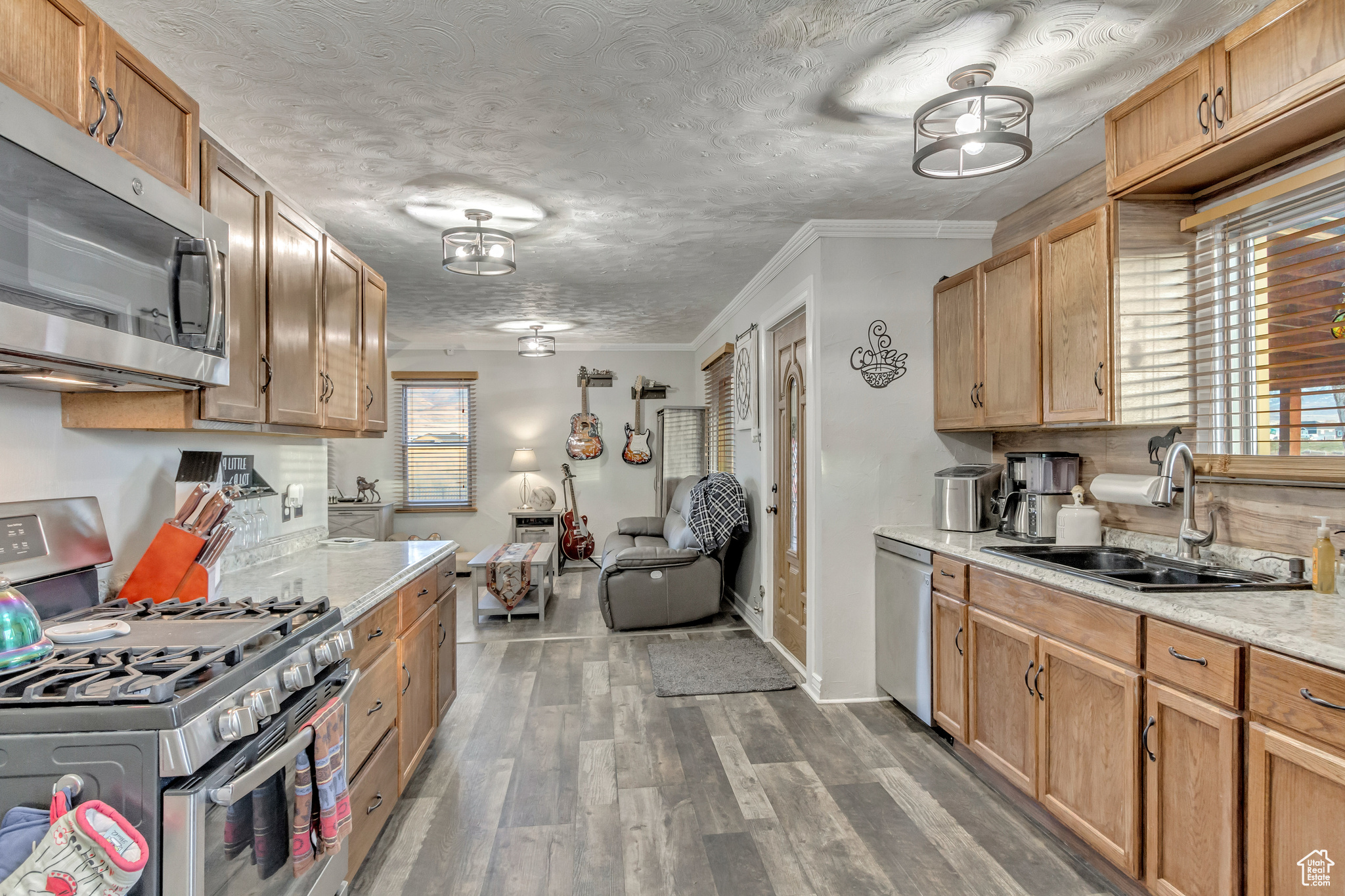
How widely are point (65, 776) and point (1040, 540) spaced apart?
10.0 ft

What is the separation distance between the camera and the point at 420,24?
6.08 feet

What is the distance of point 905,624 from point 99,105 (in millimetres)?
3257

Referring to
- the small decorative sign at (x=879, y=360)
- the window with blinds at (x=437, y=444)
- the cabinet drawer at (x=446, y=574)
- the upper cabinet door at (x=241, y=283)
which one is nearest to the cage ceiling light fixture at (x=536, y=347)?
the window with blinds at (x=437, y=444)

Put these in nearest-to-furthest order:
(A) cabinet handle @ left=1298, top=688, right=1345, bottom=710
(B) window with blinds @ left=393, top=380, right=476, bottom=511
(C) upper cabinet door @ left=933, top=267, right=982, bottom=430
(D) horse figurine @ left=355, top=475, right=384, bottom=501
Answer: (A) cabinet handle @ left=1298, top=688, right=1345, bottom=710 → (C) upper cabinet door @ left=933, top=267, right=982, bottom=430 → (D) horse figurine @ left=355, top=475, right=384, bottom=501 → (B) window with blinds @ left=393, top=380, right=476, bottom=511

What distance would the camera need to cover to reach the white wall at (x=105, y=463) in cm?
169

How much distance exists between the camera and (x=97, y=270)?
1.37 m

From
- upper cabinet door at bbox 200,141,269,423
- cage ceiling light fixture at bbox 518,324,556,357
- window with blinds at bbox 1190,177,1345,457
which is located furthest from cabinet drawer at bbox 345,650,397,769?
cage ceiling light fixture at bbox 518,324,556,357

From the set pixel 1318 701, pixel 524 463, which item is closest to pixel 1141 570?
pixel 1318 701

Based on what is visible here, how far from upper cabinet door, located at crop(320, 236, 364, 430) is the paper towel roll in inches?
115

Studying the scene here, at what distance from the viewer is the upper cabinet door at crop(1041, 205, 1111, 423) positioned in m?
2.42

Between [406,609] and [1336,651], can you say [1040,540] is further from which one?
[406,609]

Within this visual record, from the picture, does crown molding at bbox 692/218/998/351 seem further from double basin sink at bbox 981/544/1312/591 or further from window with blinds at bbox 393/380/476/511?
window with blinds at bbox 393/380/476/511

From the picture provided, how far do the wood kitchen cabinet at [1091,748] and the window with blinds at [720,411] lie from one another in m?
3.73

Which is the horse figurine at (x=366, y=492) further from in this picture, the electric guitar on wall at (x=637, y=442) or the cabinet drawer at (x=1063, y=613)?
the cabinet drawer at (x=1063, y=613)
